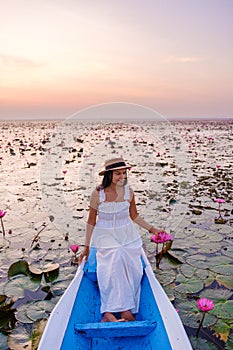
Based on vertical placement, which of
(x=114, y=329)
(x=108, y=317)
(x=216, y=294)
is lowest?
(x=216, y=294)

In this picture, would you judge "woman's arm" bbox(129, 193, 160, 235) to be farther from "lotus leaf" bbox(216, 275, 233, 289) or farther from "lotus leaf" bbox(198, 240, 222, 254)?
"lotus leaf" bbox(198, 240, 222, 254)

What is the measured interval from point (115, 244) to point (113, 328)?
619mm

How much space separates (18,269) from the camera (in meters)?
3.09

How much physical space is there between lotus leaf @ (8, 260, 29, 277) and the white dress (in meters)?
1.00

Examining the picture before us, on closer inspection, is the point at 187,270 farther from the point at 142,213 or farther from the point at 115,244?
the point at 142,213

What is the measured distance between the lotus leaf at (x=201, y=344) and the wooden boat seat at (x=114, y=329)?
1.83 feet

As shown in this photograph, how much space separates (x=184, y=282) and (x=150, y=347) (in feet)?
4.01

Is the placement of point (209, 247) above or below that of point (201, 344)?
above

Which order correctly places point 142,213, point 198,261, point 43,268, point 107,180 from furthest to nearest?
point 142,213 < point 198,261 < point 43,268 < point 107,180

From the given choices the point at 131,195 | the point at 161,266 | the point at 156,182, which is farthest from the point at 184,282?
the point at 156,182

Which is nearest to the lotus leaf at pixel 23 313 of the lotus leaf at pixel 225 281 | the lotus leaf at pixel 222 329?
the lotus leaf at pixel 222 329

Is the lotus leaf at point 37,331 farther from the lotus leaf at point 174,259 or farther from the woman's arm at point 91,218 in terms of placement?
the lotus leaf at point 174,259

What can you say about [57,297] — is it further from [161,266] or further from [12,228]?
[12,228]

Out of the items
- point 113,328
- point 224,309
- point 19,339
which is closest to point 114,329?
point 113,328
